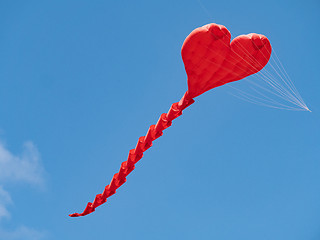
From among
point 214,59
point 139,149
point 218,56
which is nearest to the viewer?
point 218,56

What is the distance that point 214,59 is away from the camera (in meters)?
10.9

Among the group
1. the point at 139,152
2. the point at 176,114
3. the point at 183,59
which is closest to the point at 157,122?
the point at 176,114

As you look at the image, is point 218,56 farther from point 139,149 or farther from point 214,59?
point 139,149

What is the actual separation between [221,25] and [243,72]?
2782mm

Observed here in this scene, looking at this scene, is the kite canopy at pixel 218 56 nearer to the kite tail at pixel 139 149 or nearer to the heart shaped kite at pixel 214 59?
the heart shaped kite at pixel 214 59

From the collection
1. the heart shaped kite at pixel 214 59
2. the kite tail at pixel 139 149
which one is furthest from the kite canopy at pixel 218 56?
the kite tail at pixel 139 149

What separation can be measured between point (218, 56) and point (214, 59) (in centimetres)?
20

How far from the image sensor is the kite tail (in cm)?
1256

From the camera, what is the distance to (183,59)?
1106 cm

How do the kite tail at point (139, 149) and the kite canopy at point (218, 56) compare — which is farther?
the kite tail at point (139, 149)

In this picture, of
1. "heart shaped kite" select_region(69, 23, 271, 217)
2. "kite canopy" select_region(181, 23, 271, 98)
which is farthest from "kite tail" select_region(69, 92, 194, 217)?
"kite canopy" select_region(181, 23, 271, 98)

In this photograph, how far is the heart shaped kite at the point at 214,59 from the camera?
10.2 m

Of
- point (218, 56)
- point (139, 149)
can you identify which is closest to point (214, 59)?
point (218, 56)

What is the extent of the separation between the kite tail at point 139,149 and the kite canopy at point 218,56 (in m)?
0.89
